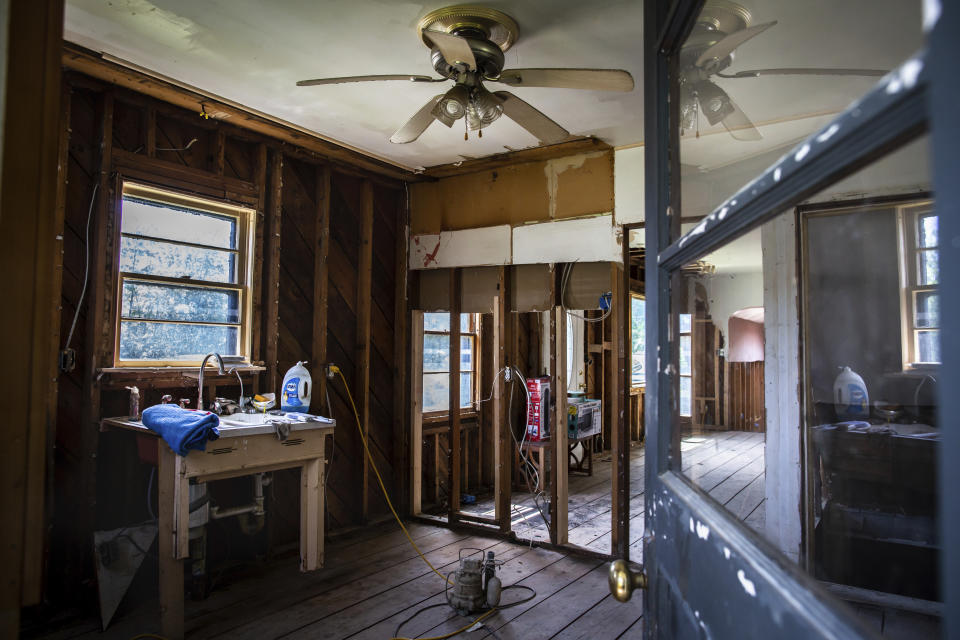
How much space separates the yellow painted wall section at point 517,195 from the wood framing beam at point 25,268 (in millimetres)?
3416

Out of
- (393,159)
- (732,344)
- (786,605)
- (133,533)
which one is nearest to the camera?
(786,605)

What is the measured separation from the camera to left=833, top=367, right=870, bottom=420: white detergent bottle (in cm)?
217

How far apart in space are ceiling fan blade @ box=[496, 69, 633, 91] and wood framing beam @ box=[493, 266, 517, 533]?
192 cm

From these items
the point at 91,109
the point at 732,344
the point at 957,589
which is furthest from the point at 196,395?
the point at 957,589

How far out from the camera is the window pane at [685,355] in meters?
0.94

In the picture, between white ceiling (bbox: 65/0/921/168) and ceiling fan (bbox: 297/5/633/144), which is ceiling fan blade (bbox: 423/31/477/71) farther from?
white ceiling (bbox: 65/0/921/168)

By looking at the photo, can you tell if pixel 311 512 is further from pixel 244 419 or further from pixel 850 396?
pixel 850 396

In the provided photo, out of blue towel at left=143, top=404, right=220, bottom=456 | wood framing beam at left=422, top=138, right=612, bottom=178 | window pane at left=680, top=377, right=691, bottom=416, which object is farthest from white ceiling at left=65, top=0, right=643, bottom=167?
window pane at left=680, top=377, right=691, bottom=416

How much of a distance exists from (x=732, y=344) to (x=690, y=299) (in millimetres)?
179

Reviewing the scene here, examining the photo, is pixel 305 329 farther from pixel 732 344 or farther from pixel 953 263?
pixel 953 263

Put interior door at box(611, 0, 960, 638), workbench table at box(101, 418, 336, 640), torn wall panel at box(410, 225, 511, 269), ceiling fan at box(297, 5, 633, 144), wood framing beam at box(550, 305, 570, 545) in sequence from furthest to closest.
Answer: torn wall panel at box(410, 225, 511, 269) < wood framing beam at box(550, 305, 570, 545) < workbench table at box(101, 418, 336, 640) < ceiling fan at box(297, 5, 633, 144) < interior door at box(611, 0, 960, 638)

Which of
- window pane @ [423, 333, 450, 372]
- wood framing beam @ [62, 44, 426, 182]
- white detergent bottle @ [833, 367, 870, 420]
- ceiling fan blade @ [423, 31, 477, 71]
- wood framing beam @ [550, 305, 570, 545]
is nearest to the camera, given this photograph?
ceiling fan blade @ [423, 31, 477, 71]

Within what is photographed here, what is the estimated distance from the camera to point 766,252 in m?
0.97

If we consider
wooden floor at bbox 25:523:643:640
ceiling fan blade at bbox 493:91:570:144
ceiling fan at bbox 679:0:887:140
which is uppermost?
ceiling fan blade at bbox 493:91:570:144
